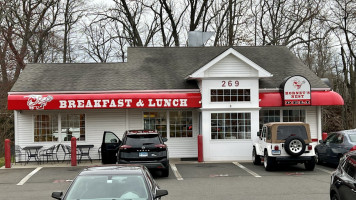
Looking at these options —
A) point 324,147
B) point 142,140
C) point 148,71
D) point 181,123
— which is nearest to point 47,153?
point 181,123

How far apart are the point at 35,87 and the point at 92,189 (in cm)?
1606

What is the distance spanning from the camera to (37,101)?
68.4ft

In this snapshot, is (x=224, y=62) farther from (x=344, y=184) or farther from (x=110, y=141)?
(x=344, y=184)

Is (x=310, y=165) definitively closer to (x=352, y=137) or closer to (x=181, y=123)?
(x=352, y=137)

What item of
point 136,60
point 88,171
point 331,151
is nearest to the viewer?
point 88,171

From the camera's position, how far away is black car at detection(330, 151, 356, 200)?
7.81m

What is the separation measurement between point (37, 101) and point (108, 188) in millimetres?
14813

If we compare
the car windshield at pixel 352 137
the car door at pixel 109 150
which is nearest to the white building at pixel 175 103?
the car door at pixel 109 150

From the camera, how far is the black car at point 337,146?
17170 mm

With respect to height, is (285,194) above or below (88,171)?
below

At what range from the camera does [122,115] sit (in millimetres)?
22625

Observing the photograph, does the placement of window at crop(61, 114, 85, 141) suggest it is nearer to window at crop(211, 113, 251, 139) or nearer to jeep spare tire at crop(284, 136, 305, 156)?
window at crop(211, 113, 251, 139)

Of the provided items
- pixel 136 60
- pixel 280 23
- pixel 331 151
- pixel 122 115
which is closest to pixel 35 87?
pixel 122 115

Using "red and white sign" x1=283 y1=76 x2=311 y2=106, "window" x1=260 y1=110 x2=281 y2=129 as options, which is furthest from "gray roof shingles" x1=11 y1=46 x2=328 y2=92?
"window" x1=260 y1=110 x2=281 y2=129
